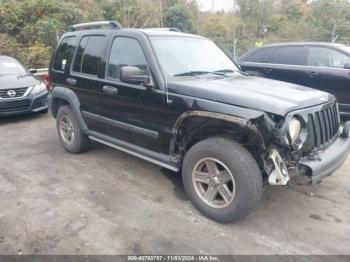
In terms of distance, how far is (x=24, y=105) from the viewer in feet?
24.2

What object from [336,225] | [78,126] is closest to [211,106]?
[336,225]

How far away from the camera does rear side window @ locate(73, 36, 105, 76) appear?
4.47 m

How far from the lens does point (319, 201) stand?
3820 mm

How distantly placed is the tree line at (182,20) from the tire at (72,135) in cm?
950

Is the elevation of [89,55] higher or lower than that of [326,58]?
higher

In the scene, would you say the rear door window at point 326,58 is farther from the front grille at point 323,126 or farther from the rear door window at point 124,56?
the rear door window at point 124,56

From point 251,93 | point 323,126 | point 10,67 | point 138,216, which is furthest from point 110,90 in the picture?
point 10,67

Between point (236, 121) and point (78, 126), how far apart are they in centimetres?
287

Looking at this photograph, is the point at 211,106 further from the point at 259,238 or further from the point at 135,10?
the point at 135,10

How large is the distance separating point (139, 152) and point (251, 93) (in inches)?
63.4

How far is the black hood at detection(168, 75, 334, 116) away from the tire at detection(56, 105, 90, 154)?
214 cm

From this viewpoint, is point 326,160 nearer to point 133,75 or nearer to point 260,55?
point 133,75

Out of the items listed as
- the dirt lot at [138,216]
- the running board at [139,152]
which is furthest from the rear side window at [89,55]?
the dirt lot at [138,216]

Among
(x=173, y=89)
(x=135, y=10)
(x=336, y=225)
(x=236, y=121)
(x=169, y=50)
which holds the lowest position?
(x=336, y=225)
